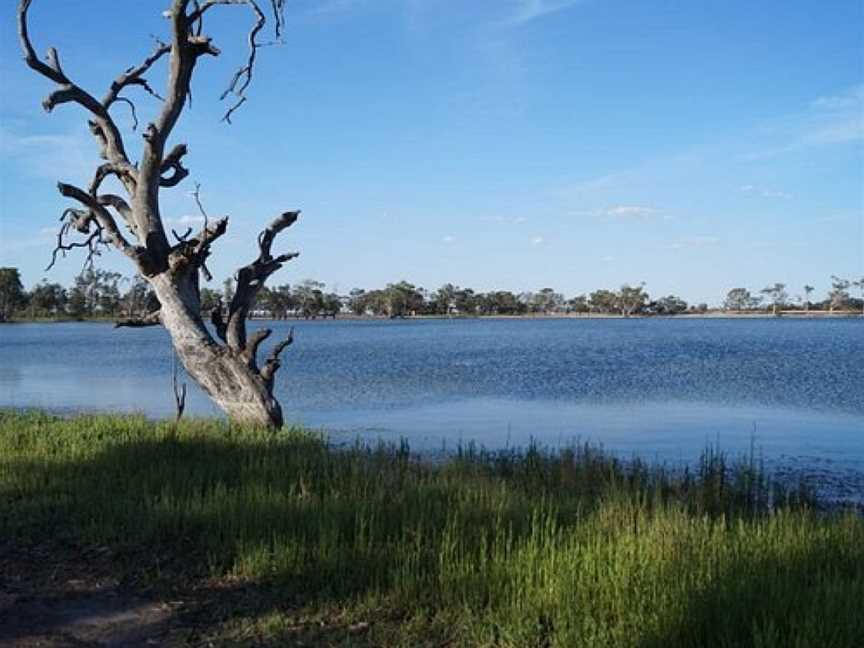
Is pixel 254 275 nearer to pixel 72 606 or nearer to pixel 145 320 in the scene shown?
pixel 145 320

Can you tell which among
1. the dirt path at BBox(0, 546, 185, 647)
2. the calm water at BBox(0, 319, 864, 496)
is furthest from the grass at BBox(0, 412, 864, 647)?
the calm water at BBox(0, 319, 864, 496)

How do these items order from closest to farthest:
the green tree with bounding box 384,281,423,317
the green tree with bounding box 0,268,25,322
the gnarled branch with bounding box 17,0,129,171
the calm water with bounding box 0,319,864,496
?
Result: the gnarled branch with bounding box 17,0,129,171 < the calm water with bounding box 0,319,864,496 < the green tree with bounding box 0,268,25,322 < the green tree with bounding box 384,281,423,317

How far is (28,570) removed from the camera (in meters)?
6.63

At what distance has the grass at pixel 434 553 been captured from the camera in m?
4.97

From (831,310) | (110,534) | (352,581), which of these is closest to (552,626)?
(352,581)

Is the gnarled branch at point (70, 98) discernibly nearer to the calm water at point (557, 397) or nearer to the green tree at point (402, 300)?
the calm water at point (557, 397)

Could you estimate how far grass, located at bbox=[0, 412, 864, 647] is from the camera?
16.3 feet

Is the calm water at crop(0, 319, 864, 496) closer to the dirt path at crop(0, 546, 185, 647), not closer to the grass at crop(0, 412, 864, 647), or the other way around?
the grass at crop(0, 412, 864, 647)

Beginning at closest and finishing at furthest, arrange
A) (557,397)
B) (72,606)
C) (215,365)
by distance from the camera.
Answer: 1. (72,606)
2. (215,365)
3. (557,397)

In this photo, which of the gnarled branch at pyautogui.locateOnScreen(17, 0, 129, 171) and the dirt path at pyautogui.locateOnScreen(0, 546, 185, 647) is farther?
the gnarled branch at pyautogui.locateOnScreen(17, 0, 129, 171)

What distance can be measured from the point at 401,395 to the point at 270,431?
45.0 feet

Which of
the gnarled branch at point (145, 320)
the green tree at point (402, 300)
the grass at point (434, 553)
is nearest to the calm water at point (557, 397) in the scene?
the gnarled branch at point (145, 320)

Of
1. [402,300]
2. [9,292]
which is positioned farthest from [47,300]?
[402,300]

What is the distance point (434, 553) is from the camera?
6266 mm
